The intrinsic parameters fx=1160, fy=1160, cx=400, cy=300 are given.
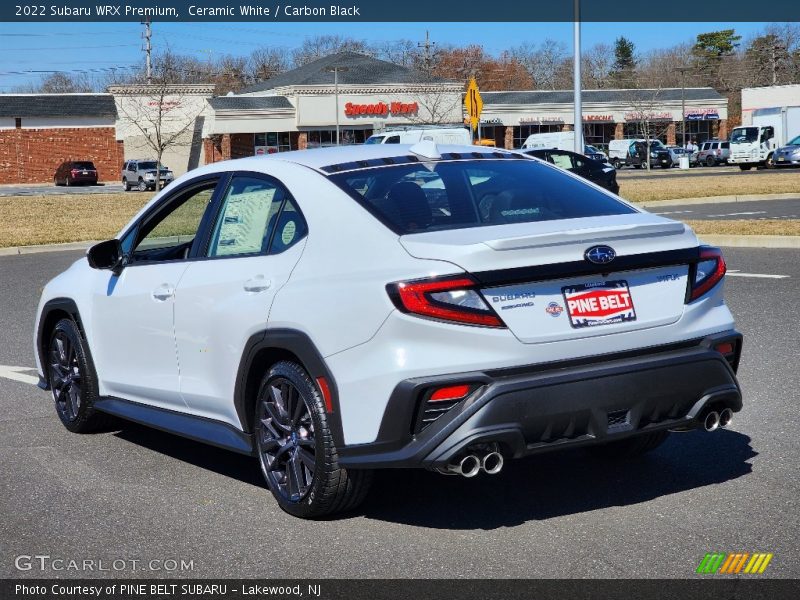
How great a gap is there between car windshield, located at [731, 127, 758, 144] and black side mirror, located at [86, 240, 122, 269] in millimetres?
54772

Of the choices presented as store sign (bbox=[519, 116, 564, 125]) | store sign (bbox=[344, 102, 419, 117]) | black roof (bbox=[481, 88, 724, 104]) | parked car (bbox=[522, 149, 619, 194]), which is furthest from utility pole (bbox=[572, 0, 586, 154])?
store sign (bbox=[519, 116, 564, 125])

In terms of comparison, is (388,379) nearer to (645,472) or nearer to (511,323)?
(511,323)

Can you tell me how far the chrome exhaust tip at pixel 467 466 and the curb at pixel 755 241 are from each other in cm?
1254

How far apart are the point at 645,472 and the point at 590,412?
4.16ft

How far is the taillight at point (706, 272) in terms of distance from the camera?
16.6 ft

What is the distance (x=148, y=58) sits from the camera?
91.9 m

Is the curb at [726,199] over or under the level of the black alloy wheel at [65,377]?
over

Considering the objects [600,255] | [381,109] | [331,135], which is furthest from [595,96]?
[600,255]

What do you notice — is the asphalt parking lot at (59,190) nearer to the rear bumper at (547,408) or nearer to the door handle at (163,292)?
the door handle at (163,292)

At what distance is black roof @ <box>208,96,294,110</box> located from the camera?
73500 mm

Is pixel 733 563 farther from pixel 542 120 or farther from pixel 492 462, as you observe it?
pixel 542 120

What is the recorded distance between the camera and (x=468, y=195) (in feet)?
17.7

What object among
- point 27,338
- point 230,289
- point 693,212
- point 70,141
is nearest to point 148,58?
point 70,141

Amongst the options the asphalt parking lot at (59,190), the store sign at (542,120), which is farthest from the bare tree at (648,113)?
the asphalt parking lot at (59,190)
